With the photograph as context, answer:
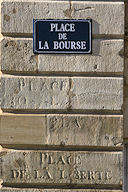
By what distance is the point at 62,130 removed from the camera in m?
3.22

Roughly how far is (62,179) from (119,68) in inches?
57.0

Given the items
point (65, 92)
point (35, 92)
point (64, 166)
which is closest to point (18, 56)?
point (35, 92)

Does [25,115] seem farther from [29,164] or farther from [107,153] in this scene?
[107,153]

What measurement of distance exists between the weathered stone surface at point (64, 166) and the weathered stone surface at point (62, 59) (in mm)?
972

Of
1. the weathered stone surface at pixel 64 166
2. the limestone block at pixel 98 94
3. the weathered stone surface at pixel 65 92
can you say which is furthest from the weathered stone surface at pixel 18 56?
the weathered stone surface at pixel 64 166

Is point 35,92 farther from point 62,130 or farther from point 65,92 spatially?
point 62,130

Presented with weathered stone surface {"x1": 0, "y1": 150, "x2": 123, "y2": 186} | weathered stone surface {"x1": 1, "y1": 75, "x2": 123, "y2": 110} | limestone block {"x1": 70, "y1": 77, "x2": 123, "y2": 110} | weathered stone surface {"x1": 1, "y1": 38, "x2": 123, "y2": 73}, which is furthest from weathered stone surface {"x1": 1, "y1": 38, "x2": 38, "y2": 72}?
weathered stone surface {"x1": 0, "y1": 150, "x2": 123, "y2": 186}

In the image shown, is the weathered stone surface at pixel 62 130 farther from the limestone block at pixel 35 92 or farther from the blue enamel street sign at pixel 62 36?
the blue enamel street sign at pixel 62 36

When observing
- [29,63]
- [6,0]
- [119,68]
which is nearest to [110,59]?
[119,68]

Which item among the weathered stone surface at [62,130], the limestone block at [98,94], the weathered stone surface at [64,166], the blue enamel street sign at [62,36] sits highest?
the blue enamel street sign at [62,36]

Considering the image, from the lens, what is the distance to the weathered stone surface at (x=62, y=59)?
3213 millimetres

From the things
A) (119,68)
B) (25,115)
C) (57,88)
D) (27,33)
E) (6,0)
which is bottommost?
(25,115)

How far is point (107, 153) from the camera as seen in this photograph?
3238mm

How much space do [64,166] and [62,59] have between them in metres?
1.24
